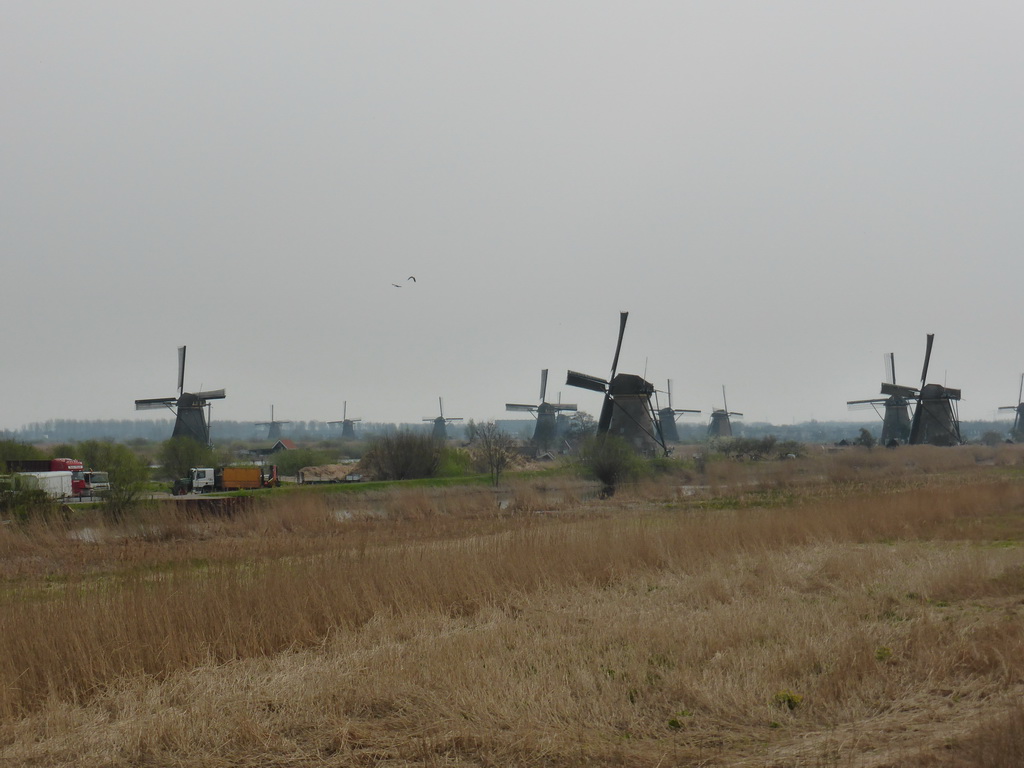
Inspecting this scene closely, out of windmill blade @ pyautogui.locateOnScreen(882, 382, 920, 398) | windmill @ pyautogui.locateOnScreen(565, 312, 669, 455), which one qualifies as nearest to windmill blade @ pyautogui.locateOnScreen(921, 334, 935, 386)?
windmill blade @ pyautogui.locateOnScreen(882, 382, 920, 398)

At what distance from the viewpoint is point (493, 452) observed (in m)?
53.7

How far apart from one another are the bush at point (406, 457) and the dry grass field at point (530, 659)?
36091 millimetres

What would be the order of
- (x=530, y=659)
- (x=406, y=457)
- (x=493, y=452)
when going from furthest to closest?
(x=493, y=452), (x=406, y=457), (x=530, y=659)

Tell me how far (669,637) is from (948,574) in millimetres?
5543

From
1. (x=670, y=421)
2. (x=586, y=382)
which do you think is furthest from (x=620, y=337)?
(x=670, y=421)

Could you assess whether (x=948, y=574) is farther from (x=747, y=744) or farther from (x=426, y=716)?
(x=426, y=716)

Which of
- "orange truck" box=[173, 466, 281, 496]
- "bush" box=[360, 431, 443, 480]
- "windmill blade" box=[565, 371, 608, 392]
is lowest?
"orange truck" box=[173, 466, 281, 496]

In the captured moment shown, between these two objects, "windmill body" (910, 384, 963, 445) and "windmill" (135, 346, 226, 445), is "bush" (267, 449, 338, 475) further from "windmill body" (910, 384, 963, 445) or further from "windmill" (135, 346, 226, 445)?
"windmill body" (910, 384, 963, 445)

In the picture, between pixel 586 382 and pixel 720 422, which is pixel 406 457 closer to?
pixel 586 382

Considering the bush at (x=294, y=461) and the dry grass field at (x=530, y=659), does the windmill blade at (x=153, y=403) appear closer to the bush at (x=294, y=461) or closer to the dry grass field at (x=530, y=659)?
the bush at (x=294, y=461)

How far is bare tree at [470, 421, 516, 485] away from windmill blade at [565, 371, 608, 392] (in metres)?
6.54

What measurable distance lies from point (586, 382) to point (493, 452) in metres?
13.0

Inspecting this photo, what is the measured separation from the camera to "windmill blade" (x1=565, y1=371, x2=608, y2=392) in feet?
210

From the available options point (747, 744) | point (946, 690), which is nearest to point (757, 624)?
point (946, 690)
